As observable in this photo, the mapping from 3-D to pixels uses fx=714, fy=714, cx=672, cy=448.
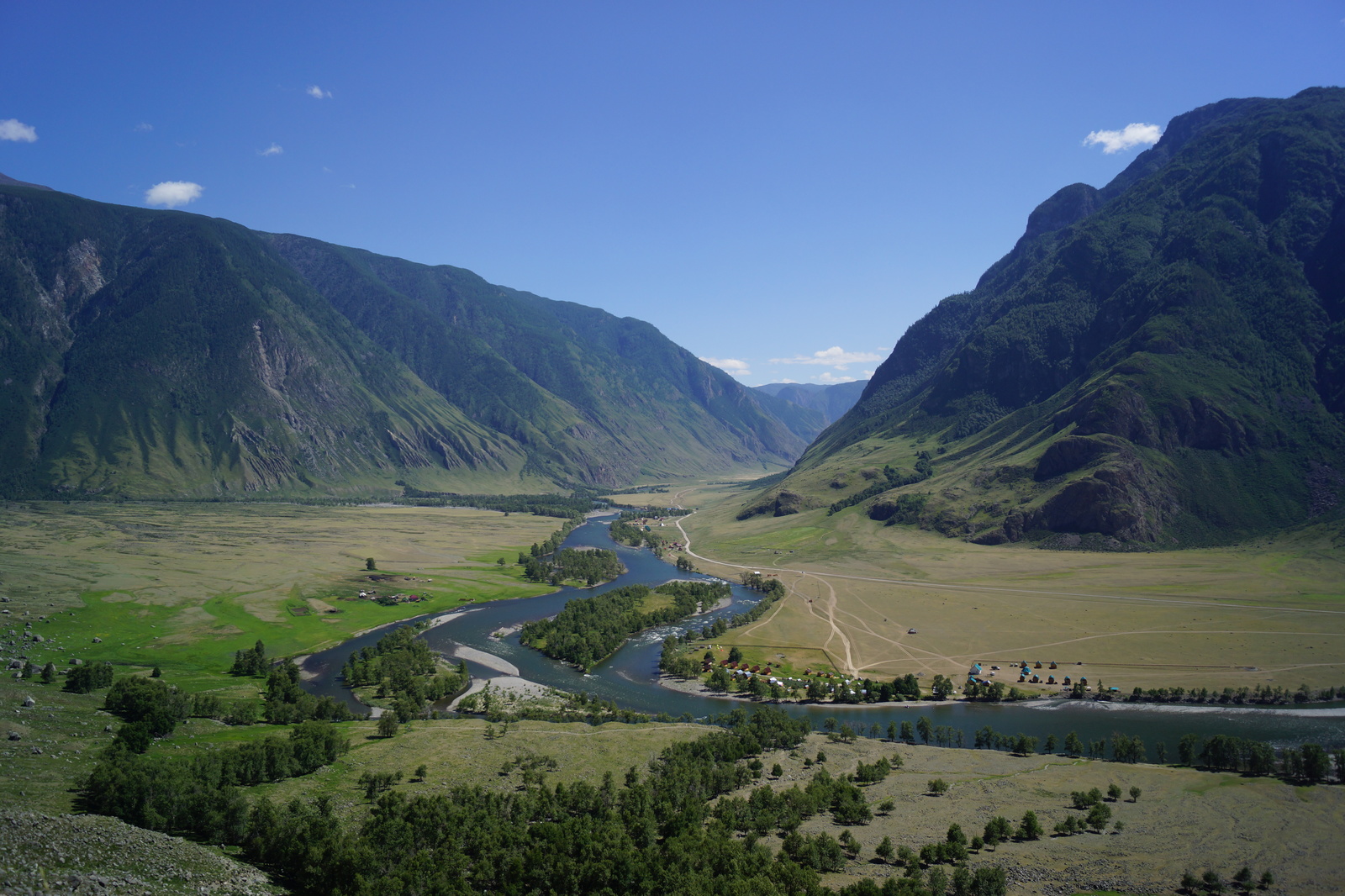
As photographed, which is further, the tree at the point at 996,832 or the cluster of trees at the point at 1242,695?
the cluster of trees at the point at 1242,695

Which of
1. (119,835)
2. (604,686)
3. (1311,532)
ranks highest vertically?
(1311,532)

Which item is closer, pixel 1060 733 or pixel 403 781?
pixel 403 781

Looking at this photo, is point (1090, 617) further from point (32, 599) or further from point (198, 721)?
point (32, 599)

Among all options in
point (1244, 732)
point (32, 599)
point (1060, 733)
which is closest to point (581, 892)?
point (1060, 733)

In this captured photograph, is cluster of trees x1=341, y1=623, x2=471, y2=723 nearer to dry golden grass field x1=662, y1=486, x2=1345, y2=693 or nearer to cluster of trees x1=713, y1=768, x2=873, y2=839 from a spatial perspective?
cluster of trees x1=713, y1=768, x2=873, y2=839

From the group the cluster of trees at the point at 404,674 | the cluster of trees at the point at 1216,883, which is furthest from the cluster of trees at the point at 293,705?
the cluster of trees at the point at 1216,883

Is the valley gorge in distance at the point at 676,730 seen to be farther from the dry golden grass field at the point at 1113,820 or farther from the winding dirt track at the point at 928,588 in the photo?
the winding dirt track at the point at 928,588

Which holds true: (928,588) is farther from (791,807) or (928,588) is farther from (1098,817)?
(791,807)

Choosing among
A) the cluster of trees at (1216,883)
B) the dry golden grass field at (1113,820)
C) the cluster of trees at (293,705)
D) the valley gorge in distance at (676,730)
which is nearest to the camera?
the valley gorge in distance at (676,730)
